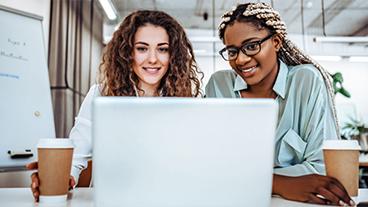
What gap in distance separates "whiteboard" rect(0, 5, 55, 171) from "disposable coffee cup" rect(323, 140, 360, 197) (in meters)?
1.55

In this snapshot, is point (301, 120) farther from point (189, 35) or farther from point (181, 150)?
point (189, 35)

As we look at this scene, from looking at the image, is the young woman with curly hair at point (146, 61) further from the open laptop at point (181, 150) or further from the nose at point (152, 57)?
the open laptop at point (181, 150)

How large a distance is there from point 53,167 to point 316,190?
536 millimetres

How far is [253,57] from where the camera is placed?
1242mm

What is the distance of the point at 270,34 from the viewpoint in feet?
4.25

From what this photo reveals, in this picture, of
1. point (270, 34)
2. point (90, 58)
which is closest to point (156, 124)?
point (270, 34)

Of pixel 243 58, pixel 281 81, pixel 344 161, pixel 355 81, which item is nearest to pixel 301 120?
pixel 281 81

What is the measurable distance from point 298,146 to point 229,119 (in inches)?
27.3

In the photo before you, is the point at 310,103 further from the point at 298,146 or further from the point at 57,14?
the point at 57,14

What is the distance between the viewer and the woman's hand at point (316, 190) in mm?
786

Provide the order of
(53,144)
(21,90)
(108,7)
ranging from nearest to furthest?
(53,144) < (21,90) < (108,7)

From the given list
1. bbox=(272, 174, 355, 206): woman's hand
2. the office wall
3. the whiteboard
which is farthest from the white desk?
the office wall

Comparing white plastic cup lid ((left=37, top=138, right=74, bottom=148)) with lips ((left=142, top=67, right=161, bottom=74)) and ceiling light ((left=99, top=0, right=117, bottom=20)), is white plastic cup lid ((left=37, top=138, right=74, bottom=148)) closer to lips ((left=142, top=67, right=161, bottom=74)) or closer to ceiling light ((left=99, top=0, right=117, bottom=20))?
lips ((left=142, top=67, right=161, bottom=74))

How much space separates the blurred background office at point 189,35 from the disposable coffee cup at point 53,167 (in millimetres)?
1495
